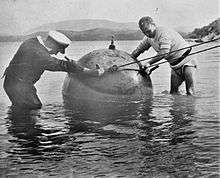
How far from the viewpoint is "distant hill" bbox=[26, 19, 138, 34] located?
294 inches

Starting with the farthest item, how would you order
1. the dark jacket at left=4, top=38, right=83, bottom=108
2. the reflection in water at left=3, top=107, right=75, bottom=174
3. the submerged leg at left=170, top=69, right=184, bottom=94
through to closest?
the submerged leg at left=170, top=69, right=184, bottom=94 < the dark jacket at left=4, top=38, right=83, bottom=108 < the reflection in water at left=3, top=107, right=75, bottom=174

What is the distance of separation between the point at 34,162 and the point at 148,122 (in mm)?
2143

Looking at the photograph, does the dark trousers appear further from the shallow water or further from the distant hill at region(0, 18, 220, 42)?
the distant hill at region(0, 18, 220, 42)

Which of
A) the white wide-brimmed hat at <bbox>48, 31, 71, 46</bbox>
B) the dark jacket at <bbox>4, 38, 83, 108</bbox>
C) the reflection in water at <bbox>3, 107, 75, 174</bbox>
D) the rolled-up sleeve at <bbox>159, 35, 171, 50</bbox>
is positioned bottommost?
the reflection in water at <bbox>3, 107, 75, 174</bbox>

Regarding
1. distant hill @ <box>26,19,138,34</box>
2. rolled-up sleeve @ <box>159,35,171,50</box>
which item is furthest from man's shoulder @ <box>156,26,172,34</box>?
distant hill @ <box>26,19,138,34</box>

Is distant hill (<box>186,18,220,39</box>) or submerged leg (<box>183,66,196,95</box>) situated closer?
submerged leg (<box>183,66,196,95</box>)

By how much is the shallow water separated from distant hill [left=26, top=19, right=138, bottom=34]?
2.42ft

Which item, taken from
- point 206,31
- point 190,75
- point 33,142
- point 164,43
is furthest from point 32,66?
point 206,31

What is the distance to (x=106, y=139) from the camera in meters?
5.18

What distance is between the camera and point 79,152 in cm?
467

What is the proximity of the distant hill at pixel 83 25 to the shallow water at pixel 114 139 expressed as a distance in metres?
0.74

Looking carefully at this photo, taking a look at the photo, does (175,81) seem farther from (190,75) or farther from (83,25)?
(83,25)

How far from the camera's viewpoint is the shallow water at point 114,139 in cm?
411

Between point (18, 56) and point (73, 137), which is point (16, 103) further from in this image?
point (73, 137)
